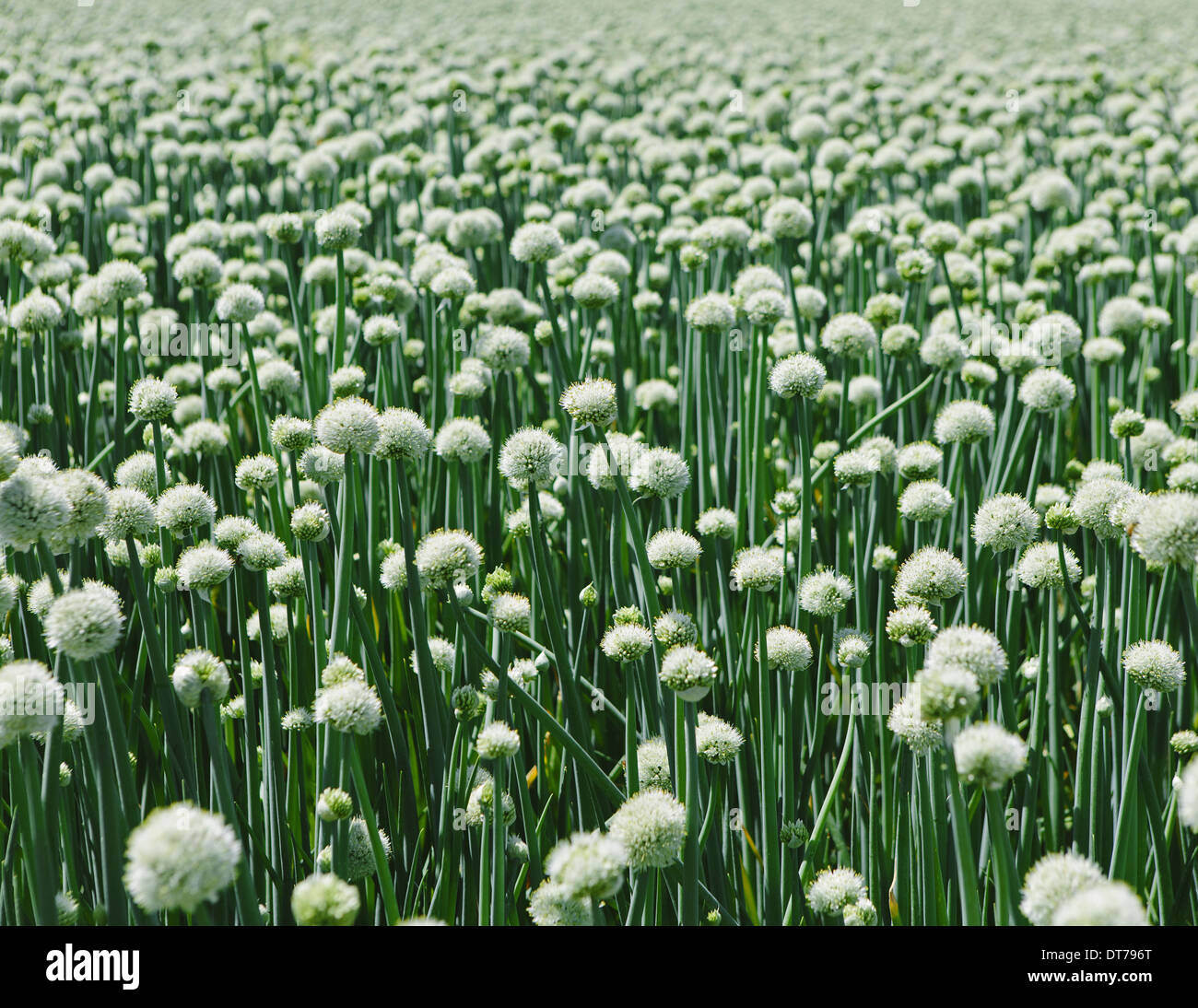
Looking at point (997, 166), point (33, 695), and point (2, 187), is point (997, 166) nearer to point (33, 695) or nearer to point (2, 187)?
point (2, 187)

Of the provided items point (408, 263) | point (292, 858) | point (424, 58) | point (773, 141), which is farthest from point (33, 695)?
point (424, 58)

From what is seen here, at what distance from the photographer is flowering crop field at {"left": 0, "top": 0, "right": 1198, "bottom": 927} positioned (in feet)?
5.10

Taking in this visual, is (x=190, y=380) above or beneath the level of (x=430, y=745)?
above

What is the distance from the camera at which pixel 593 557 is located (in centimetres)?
254

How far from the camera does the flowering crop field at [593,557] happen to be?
5.10ft

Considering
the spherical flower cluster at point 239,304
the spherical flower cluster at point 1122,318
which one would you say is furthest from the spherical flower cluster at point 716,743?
the spherical flower cluster at point 1122,318

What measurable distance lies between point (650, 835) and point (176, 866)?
61 cm

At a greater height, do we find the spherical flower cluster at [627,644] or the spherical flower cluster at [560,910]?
the spherical flower cluster at [627,644]

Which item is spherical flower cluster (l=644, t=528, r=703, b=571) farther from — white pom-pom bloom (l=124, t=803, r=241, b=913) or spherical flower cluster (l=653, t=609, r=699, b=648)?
white pom-pom bloom (l=124, t=803, r=241, b=913)

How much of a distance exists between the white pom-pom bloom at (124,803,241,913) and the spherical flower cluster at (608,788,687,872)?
53 cm

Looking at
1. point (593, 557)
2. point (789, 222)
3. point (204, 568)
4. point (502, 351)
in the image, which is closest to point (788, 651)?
point (593, 557)

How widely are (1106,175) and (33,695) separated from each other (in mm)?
6071

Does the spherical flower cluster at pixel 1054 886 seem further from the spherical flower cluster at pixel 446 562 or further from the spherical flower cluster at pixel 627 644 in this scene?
the spherical flower cluster at pixel 446 562
